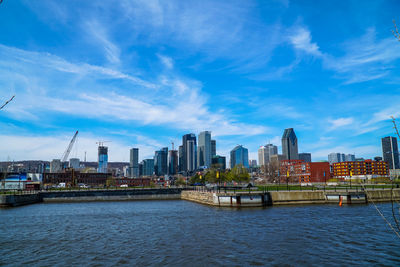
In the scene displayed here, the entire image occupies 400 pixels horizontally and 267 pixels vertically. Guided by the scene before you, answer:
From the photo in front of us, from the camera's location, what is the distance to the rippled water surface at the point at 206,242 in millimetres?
23266

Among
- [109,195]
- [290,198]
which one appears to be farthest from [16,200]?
[290,198]

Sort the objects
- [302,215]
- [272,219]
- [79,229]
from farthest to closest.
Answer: [302,215], [272,219], [79,229]

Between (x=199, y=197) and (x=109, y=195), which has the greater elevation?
(x=199, y=197)

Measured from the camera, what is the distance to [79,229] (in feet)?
125

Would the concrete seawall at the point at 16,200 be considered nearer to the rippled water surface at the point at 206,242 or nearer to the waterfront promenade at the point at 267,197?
the waterfront promenade at the point at 267,197

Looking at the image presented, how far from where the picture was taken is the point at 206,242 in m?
29.0

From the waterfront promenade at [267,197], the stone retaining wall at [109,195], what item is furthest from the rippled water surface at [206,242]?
the stone retaining wall at [109,195]

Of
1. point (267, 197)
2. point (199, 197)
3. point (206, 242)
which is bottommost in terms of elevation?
point (206, 242)

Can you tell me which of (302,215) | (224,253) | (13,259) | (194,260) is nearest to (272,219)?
(302,215)

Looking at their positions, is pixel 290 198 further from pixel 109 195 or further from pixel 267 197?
pixel 109 195

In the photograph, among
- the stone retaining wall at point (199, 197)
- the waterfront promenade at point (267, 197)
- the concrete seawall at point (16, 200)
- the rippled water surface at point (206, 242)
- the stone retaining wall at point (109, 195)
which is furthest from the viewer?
the stone retaining wall at point (109, 195)

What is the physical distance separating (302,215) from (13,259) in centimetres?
3774

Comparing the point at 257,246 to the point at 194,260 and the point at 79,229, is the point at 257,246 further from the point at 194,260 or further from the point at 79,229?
the point at 79,229

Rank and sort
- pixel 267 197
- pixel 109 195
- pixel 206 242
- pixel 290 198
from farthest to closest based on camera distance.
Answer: pixel 109 195
pixel 290 198
pixel 267 197
pixel 206 242
